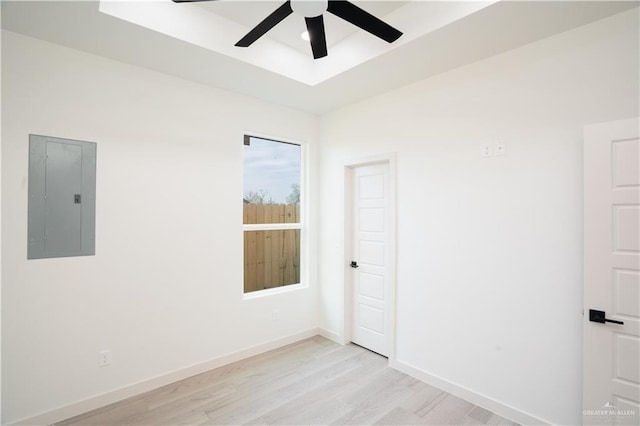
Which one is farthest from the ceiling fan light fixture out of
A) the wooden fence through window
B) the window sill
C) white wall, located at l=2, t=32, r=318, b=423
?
the window sill

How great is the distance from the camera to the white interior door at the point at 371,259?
339cm

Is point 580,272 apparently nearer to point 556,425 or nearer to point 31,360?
point 556,425

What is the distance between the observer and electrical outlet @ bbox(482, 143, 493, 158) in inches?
99.1

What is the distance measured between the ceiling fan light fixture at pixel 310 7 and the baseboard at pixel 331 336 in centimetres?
335

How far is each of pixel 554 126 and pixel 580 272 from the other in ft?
3.46

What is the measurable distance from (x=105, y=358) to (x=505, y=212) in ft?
11.5

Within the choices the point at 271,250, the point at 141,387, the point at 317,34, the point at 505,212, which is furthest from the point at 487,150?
the point at 141,387

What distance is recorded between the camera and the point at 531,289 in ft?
7.54

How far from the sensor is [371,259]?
3566 mm

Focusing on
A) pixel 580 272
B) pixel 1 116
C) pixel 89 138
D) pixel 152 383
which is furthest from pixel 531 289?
pixel 1 116

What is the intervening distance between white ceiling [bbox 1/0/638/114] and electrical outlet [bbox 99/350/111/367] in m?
2.49

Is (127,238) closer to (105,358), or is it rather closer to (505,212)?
(105,358)

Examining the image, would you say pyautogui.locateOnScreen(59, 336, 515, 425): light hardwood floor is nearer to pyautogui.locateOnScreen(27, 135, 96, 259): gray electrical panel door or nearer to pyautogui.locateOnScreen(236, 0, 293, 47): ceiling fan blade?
pyautogui.locateOnScreen(27, 135, 96, 259): gray electrical panel door

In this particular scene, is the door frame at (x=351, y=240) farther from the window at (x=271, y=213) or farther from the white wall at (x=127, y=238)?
the white wall at (x=127, y=238)
